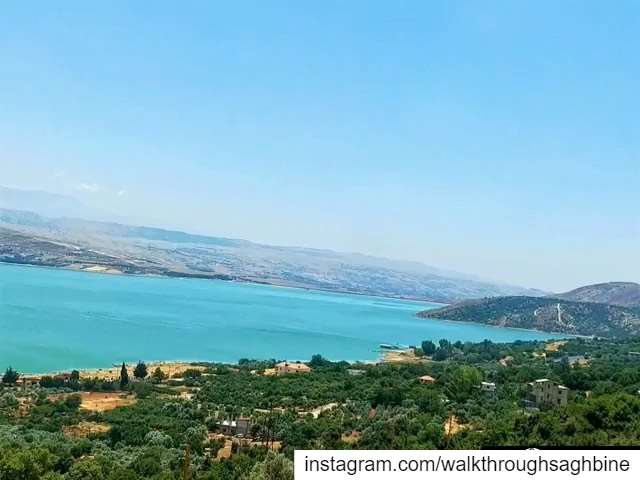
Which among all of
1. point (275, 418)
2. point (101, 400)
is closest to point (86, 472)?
point (275, 418)

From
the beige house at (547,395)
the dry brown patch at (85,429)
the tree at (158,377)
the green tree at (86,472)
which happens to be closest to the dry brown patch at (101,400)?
the dry brown patch at (85,429)

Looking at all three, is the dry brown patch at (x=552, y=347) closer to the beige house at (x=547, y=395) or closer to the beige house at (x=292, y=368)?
the beige house at (x=292, y=368)

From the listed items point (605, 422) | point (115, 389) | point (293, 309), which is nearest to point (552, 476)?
point (605, 422)

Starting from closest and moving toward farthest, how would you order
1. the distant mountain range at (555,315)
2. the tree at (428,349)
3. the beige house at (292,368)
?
the beige house at (292,368) → the tree at (428,349) → the distant mountain range at (555,315)

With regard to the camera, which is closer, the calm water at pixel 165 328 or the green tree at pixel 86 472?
the green tree at pixel 86 472

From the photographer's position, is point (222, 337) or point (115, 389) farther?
point (222, 337)

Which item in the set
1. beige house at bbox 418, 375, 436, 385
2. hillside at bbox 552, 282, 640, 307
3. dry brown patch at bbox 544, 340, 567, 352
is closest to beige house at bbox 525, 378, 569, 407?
beige house at bbox 418, 375, 436, 385

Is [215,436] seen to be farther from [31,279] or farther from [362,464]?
[31,279]
